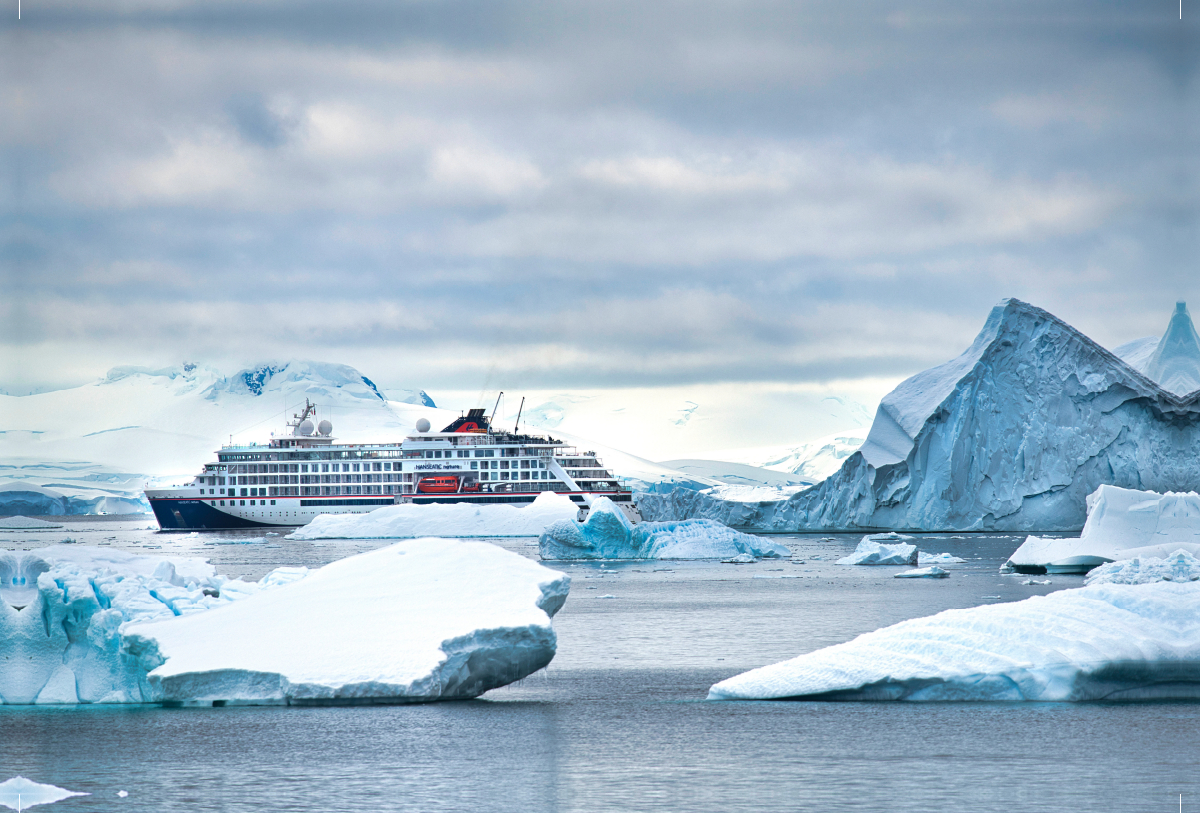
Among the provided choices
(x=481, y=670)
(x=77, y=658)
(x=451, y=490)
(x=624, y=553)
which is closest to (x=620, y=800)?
(x=481, y=670)

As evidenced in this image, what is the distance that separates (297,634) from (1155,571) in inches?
691

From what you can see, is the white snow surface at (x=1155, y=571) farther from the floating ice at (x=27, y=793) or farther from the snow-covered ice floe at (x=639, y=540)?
the floating ice at (x=27, y=793)

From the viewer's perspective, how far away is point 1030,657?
1354cm

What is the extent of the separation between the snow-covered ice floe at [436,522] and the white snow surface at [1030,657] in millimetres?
44204

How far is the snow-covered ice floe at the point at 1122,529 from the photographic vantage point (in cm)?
3130

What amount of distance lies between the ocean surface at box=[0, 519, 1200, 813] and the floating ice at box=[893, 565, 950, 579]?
54.4ft

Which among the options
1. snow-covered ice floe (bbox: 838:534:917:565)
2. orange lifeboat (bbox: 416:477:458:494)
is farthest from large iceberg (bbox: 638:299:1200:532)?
orange lifeboat (bbox: 416:477:458:494)

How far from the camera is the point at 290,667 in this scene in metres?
13.1

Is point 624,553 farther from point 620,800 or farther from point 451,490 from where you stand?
point 620,800

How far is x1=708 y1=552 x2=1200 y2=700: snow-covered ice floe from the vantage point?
13.5m

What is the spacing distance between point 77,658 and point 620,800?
7.29m

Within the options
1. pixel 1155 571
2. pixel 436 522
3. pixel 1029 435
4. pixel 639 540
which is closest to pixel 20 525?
pixel 436 522

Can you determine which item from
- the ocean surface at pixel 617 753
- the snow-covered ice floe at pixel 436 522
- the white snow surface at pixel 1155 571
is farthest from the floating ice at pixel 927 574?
the snow-covered ice floe at pixel 436 522

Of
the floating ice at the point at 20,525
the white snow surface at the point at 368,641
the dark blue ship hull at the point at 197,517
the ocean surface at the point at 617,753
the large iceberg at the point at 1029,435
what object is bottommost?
the floating ice at the point at 20,525
